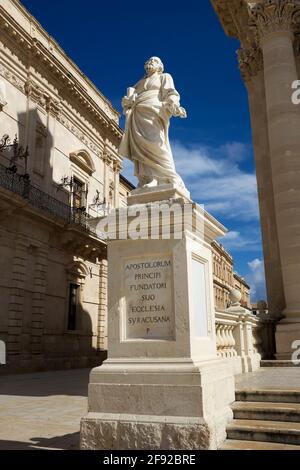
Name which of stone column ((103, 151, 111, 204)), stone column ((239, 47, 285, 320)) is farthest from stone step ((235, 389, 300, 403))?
stone column ((103, 151, 111, 204))

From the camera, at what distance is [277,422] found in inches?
178

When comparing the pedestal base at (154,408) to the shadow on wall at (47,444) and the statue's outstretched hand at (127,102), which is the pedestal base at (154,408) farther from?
the statue's outstretched hand at (127,102)

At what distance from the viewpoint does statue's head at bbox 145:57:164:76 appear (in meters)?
5.45

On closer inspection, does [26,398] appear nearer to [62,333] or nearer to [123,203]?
[62,333]

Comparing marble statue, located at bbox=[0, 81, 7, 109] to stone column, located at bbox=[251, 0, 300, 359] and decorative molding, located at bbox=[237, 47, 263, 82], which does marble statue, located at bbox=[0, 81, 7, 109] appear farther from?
stone column, located at bbox=[251, 0, 300, 359]

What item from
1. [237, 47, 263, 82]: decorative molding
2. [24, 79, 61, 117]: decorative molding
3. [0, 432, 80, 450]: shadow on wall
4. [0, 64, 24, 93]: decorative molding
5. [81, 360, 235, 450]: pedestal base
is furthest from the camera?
[24, 79, 61, 117]: decorative molding

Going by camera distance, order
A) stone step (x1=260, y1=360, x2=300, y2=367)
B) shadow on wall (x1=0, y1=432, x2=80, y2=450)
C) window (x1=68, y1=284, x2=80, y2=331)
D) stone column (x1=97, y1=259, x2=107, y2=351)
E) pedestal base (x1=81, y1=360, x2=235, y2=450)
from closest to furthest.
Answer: pedestal base (x1=81, y1=360, x2=235, y2=450), shadow on wall (x1=0, y1=432, x2=80, y2=450), stone step (x1=260, y1=360, x2=300, y2=367), window (x1=68, y1=284, x2=80, y2=331), stone column (x1=97, y1=259, x2=107, y2=351)

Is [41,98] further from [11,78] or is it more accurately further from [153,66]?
[153,66]

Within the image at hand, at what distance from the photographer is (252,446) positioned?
407 cm

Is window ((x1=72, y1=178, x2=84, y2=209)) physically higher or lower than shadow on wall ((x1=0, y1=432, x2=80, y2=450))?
higher

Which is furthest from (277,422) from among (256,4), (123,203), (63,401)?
(123,203)

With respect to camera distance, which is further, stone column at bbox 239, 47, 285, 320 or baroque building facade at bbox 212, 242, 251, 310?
baroque building facade at bbox 212, 242, 251, 310

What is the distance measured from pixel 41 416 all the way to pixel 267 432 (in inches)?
165
